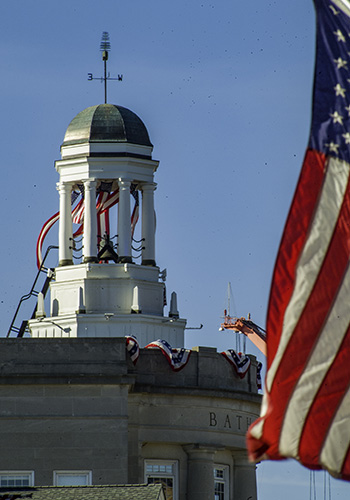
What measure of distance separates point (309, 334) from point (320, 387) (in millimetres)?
761

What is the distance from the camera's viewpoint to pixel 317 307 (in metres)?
25.1

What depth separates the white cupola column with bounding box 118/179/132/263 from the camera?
2432 inches

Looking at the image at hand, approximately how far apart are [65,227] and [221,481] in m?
11.0

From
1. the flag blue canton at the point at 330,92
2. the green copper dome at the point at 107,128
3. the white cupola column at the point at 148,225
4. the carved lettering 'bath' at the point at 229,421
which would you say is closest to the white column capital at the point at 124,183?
the white cupola column at the point at 148,225

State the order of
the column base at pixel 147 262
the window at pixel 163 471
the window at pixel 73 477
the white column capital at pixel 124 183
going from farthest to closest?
the column base at pixel 147 262, the white column capital at pixel 124 183, the window at pixel 163 471, the window at pixel 73 477

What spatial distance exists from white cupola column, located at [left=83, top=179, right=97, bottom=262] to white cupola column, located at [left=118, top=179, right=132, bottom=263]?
0.90m

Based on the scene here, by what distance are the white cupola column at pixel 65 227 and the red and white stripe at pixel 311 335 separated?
3786 centimetres

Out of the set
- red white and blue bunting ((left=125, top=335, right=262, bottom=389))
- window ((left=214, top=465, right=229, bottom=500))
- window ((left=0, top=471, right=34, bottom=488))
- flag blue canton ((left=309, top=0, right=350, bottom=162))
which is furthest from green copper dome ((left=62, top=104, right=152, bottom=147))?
flag blue canton ((left=309, top=0, right=350, bottom=162))

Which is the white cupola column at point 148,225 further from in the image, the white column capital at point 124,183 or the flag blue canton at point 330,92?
the flag blue canton at point 330,92

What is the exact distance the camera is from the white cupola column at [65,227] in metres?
62.9

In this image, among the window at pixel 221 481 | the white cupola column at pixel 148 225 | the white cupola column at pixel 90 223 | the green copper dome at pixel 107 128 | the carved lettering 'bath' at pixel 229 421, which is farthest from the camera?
the white cupola column at pixel 148 225

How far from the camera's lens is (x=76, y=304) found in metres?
61.3

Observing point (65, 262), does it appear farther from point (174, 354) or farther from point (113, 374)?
point (113, 374)

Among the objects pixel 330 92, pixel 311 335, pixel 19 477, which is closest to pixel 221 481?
pixel 19 477
